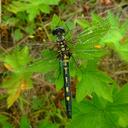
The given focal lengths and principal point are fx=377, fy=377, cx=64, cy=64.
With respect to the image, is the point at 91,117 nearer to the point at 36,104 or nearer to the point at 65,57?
the point at 65,57

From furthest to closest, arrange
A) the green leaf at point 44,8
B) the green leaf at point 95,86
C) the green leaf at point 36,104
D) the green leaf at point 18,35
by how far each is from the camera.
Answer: the green leaf at point 18,35
the green leaf at point 44,8
the green leaf at point 36,104
the green leaf at point 95,86

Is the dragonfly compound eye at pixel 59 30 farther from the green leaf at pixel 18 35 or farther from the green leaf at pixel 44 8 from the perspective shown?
the green leaf at pixel 18 35

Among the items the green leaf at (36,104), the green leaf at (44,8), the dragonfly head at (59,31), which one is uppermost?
the green leaf at (44,8)

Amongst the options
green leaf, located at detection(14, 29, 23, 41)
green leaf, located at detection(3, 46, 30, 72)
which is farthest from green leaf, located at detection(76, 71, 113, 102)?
green leaf, located at detection(14, 29, 23, 41)

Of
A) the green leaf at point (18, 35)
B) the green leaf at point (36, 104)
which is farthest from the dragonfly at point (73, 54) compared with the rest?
the green leaf at point (18, 35)

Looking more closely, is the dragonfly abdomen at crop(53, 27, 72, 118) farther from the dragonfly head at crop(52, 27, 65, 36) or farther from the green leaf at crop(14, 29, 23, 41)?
the green leaf at crop(14, 29, 23, 41)

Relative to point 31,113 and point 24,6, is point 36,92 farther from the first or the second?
point 24,6

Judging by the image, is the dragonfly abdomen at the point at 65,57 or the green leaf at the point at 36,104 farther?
the green leaf at the point at 36,104

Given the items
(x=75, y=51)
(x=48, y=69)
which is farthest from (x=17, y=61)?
(x=75, y=51)

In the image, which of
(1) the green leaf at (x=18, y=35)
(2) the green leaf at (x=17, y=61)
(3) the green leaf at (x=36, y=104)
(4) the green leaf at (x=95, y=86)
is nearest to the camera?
(4) the green leaf at (x=95, y=86)

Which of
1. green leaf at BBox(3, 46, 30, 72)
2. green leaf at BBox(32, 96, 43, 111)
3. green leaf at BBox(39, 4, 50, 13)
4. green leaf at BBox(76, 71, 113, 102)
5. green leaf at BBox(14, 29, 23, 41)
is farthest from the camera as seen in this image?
green leaf at BBox(14, 29, 23, 41)
